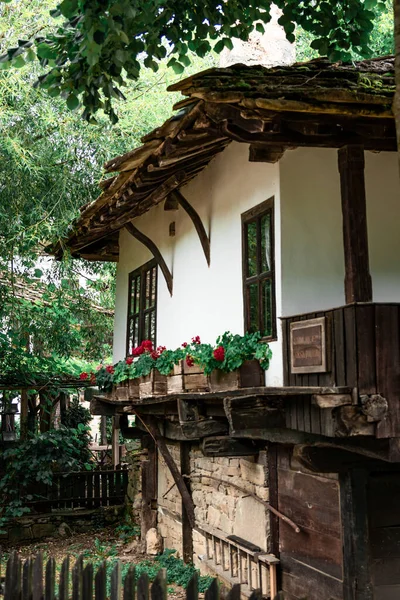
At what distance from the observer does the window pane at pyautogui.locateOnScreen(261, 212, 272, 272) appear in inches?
264

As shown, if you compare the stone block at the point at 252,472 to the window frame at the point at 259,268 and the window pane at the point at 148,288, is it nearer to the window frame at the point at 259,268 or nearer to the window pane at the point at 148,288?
the window frame at the point at 259,268

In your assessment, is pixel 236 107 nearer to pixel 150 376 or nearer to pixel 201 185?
pixel 201 185

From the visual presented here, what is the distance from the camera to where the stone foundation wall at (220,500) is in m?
7.81

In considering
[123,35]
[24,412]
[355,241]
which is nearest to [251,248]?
[355,241]

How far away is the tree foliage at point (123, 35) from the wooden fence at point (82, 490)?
31.9 feet

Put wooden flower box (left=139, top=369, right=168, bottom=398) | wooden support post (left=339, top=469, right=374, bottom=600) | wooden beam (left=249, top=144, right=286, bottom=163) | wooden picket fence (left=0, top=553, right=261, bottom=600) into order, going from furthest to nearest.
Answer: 1. wooden flower box (left=139, top=369, right=168, bottom=398)
2. wooden support post (left=339, top=469, right=374, bottom=600)
3. wooden beam (left=249, top=144, right=286, bottom=163)
4. wooden picket fence (left=0, top=553, right=261, bottom=600)

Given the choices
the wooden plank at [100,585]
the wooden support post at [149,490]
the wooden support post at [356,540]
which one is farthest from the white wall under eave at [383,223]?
the wooden support post at [149,490]

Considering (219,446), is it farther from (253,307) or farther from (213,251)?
(213,251)

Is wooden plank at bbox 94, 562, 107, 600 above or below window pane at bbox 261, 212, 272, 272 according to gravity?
below

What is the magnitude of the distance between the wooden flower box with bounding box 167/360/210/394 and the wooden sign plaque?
159 centimetres

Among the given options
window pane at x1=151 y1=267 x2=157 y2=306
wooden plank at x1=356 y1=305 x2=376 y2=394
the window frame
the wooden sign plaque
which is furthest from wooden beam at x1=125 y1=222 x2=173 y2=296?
wooden plank at x1=356 y1=305 x2=376 y2=394

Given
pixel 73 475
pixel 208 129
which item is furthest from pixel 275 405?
pixel 73 475

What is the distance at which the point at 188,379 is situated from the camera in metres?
7.71

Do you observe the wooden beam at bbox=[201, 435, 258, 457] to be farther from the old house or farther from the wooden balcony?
the wooden balcony
